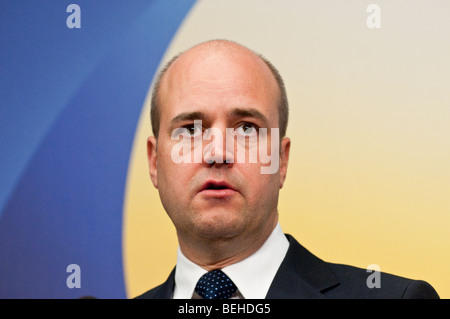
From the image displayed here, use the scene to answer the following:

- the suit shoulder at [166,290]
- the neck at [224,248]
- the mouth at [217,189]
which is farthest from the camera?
the suit shoulder at [166,290]

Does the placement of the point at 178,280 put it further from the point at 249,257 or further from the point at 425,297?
the point at 425,297

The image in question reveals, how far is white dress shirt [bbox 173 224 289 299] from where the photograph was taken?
213 cm

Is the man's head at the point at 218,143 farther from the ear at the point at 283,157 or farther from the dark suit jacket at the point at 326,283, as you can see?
the dark suit jacket at the point at 326,283

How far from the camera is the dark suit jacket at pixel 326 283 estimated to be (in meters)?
2.10

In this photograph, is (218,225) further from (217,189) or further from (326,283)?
(326,283)

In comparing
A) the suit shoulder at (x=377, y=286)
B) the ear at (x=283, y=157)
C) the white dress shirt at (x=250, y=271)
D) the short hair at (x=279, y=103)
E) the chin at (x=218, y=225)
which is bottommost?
the suit shoulder at (x=377, y=286)

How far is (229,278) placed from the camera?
2143mm

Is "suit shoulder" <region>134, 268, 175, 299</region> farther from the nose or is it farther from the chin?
the nose

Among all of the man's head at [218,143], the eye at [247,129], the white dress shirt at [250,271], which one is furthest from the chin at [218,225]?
the eye at [247,129]

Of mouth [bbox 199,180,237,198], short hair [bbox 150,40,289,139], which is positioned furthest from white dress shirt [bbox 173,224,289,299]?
short hair [bbox 150,40,289,139]

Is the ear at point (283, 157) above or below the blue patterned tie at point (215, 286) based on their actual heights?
above

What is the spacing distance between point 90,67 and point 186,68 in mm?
805

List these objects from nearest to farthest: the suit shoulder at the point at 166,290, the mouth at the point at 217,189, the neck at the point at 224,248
A: the mouth at the point at 217,189 < the neck at the point at 224,248 < the suit shoulder at the point at 166,290
